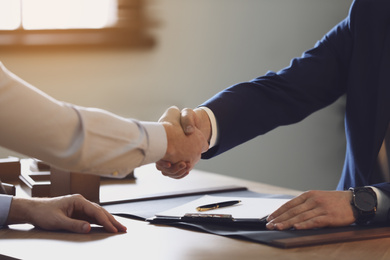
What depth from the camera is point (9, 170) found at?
238 centimetres

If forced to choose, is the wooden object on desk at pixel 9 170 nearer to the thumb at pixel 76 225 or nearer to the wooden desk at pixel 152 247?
the wooden desk at pixel 152 247

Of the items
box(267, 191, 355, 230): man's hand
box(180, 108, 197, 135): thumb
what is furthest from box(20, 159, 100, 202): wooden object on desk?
box(267, 191, 355, 230): man's hand

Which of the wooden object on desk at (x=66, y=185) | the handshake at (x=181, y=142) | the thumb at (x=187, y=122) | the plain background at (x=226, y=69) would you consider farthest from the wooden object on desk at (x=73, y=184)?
the plain background at (x=226, y=69)

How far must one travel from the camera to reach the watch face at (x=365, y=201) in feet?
5.45

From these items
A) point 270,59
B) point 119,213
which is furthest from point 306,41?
point 119,213

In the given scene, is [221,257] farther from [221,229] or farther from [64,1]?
[64,1]

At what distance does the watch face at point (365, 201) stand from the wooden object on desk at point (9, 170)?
132cm

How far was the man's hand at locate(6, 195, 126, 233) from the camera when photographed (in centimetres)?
159

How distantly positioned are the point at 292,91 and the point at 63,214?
1172 millimetres

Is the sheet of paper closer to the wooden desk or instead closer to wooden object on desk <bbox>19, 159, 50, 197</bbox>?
the wooden desk

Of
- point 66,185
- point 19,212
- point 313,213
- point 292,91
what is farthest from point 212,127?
point 19,212

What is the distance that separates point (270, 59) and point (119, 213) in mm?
3046

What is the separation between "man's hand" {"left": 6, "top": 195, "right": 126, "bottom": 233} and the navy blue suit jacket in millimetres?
702

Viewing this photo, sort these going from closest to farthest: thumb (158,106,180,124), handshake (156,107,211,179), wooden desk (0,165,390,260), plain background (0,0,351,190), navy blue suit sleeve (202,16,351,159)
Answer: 1. wooden desk (0,165,390,260)
2. handshake (156,107,211,179)
3. thumb (158,106,180,124)
4. navy blue suit sleeve (202,16,351,159)
5. plain background (0,0,351,190)
